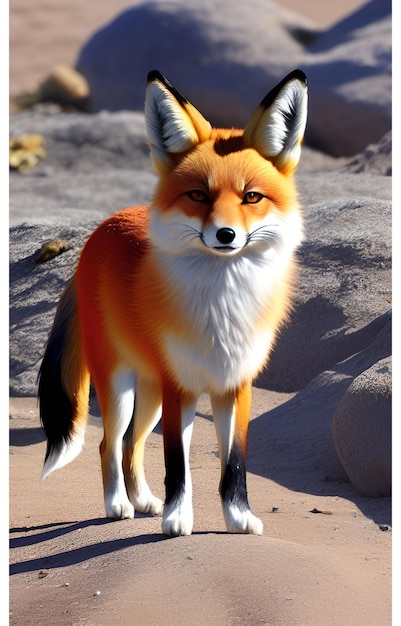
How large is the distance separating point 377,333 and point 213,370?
79.7 inches

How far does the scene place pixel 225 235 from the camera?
10.8 ft

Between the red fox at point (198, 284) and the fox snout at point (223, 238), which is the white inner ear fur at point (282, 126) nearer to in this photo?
Result: the red fox at point (198, 284)

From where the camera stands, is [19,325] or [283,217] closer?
[283,217]

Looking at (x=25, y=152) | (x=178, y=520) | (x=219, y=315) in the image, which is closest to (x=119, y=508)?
(x=178, y=520)

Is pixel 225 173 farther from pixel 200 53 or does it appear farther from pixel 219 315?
pixel 200 53

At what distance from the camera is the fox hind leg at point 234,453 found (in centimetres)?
367

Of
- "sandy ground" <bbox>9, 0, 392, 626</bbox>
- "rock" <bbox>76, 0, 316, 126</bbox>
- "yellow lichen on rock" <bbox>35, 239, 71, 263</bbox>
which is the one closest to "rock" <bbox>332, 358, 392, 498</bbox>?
"sandy ground" <bbox>9, 0, 392, 626</bbox>

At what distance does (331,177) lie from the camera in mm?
7781

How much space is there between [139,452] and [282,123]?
1.48 metres

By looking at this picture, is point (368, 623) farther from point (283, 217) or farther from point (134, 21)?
point (134, 21)

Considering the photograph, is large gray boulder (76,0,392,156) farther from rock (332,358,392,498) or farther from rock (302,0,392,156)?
rock (332,358,392,498)

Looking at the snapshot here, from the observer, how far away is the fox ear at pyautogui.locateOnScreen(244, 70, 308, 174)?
3.42 meters
